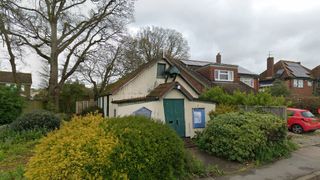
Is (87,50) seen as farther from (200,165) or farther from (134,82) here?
(200,165)

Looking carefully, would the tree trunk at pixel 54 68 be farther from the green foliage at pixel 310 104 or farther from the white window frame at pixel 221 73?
the green foliage at pixel 310 104

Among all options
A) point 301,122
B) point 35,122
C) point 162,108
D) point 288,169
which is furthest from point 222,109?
point 35,122

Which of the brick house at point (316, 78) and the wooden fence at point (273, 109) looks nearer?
the wooden fence at point (273, 109)

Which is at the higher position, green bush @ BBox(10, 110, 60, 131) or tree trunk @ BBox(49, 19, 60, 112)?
tree trunk @ BBox(49, 19, 60, 112)

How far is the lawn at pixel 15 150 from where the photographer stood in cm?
625

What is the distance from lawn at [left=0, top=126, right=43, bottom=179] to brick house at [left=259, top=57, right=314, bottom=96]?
3828cm

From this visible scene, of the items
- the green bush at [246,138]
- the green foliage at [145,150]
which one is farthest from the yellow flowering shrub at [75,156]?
the green bush at [246,138]

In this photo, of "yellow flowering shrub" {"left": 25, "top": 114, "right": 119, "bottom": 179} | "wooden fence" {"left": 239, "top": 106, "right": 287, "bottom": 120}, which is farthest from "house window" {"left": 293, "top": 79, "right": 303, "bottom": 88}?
"yellow flowering shrub" {"left": 25, "top": 114, "right": 119, "bottom": 179}

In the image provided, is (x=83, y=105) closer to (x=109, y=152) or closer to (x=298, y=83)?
(x=109, y=152)

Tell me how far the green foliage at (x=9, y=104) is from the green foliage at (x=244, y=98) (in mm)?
11320

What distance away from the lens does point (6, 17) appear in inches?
661

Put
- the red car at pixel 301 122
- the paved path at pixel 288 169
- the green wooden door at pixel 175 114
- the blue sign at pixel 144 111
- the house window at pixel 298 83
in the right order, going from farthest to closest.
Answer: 1. the house window at pixel 298 83
2. the red car at pixel 301 122
3. the green wooden door at pixel 175 114
4. the blue sign at pixel 144 111
5. the paved path at pixel 288 169

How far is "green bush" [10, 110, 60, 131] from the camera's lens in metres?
11.2

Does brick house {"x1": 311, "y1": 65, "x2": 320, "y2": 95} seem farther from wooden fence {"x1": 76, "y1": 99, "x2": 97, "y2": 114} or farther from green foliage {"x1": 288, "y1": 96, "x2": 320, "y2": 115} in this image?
wooden fence {"x1": 76, "y1": 99, "x2": 97, "y2": 114}
